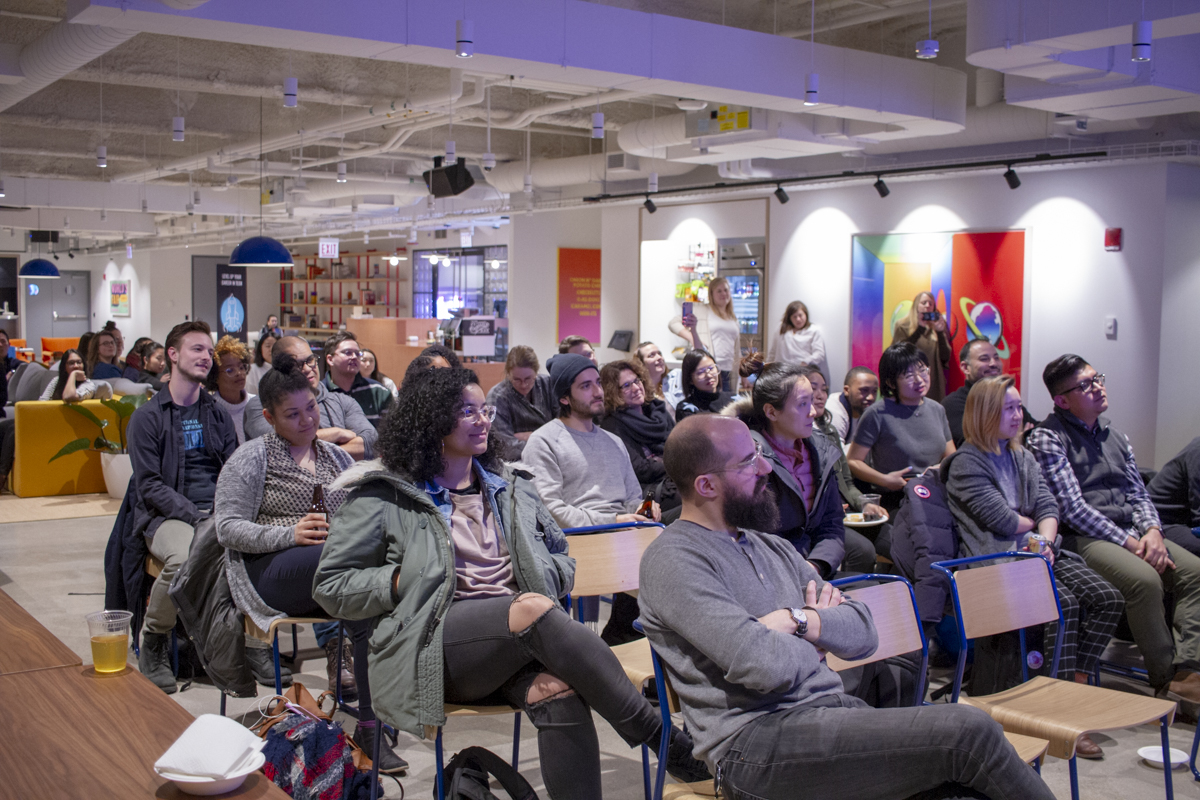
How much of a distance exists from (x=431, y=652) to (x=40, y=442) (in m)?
7.10

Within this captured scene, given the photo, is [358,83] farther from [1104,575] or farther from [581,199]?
[1104,575]

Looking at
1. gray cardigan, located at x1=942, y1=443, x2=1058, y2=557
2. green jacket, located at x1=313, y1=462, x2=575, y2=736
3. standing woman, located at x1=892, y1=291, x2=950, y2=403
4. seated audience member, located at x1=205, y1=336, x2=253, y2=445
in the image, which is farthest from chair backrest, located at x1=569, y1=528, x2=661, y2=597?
standing woman, located at x1=892, y1=291, x2=950, y2=403

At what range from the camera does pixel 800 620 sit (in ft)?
7.56

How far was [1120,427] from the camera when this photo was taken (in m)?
8.62

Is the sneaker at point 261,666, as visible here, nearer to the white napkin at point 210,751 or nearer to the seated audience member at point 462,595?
the seated audience member at point 462,595

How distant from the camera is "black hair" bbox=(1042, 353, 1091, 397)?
4.48 metres

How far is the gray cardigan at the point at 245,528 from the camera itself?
11.1ft

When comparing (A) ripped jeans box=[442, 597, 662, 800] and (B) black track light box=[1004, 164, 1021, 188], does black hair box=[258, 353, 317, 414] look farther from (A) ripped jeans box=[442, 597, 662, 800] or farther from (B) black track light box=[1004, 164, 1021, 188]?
(B) black track light box=[1004, 164, 1021, 188]

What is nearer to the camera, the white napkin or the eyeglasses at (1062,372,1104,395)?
the white napkin

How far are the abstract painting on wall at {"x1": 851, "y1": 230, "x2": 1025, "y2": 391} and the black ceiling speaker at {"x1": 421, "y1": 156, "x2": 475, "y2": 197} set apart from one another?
4265 millimetres

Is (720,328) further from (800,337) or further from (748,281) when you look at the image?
(748,281)

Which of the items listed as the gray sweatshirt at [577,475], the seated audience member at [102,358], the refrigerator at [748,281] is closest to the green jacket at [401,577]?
the gray sweatshirt at [577,475]

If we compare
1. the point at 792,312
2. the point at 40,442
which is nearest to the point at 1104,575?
the point at 792,312

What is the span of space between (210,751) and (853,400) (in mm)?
4693
